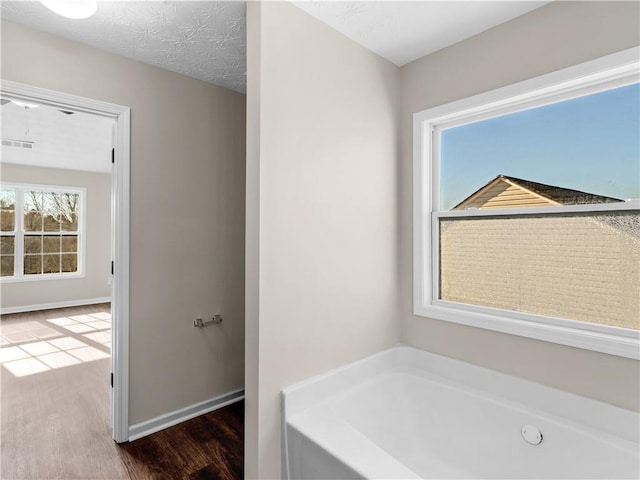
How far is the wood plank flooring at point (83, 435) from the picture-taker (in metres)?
1.92

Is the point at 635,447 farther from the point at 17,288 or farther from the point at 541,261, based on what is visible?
the point at 17,288

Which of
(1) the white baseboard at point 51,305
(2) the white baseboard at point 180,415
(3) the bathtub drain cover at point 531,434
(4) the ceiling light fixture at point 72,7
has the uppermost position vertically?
(4) the ceiling light fixture at point 72,7

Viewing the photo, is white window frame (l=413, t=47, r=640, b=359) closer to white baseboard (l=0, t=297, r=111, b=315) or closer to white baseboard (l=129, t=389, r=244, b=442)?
white baseboard (l=129, t=389, r=244, b=442)

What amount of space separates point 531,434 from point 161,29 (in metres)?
2.69

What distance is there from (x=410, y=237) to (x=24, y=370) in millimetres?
3691

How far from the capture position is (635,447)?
1380 millimetres

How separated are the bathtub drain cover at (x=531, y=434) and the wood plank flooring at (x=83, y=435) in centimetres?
146

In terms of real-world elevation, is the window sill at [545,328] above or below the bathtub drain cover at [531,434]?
above

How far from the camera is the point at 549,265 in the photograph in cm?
175

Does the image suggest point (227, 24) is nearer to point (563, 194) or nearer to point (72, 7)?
point (72, 7)

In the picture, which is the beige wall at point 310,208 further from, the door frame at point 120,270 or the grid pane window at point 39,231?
the grid pane window at point 39,231

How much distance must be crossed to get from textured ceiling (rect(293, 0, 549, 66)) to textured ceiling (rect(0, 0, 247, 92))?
1.46 feet

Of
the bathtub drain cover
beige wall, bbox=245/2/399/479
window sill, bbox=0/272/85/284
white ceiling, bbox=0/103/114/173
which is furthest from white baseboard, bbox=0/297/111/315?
the bathtub drain cover

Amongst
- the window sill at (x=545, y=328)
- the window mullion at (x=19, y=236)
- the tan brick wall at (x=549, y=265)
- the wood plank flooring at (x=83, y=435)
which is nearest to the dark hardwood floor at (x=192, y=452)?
the wood plank flooring at (x=83, y=435)
